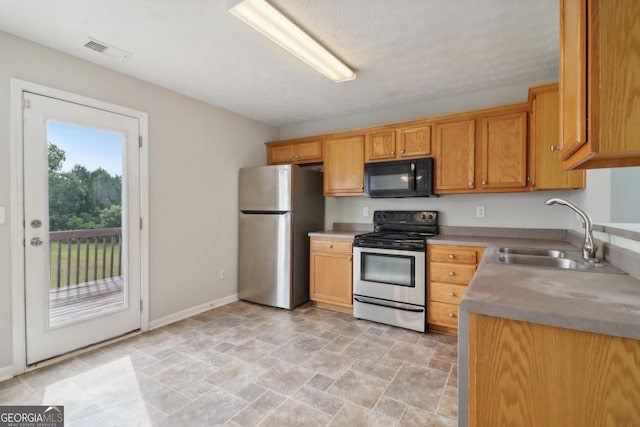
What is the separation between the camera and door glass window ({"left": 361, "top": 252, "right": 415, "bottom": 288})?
2885mm

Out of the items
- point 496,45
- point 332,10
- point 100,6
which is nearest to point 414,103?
point 496,45

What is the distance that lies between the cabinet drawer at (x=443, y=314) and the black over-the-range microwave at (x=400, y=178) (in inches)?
44.4

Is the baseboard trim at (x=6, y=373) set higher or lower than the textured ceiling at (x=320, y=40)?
lower

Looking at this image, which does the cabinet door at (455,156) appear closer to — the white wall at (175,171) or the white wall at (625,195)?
the white wall at (625,195)

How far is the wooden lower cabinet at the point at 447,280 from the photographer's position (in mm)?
2654

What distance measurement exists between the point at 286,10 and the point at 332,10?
0.93 ft

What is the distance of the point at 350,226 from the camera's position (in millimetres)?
3928

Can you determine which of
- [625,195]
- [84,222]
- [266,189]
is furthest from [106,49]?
[625,195]

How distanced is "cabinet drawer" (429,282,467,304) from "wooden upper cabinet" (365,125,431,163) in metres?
1.36

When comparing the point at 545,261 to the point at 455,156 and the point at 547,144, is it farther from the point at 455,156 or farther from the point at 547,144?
the point at 455,156

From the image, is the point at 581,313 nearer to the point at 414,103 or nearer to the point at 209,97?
the point at 414,103

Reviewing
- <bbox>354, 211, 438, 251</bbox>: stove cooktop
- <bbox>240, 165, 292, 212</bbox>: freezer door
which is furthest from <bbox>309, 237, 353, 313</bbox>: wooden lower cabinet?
<bbox>240, 165, 292, 212</bbox>: freezer door

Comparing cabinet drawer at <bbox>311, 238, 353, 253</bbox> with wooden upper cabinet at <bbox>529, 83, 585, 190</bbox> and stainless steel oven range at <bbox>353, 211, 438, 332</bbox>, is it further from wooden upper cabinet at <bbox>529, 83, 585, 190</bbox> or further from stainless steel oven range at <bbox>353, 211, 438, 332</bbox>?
wooden upper cabinet at <bbox>529, 83, 585, 190</bbox>

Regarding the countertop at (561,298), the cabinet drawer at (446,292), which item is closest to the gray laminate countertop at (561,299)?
the countertop at (561,298)
